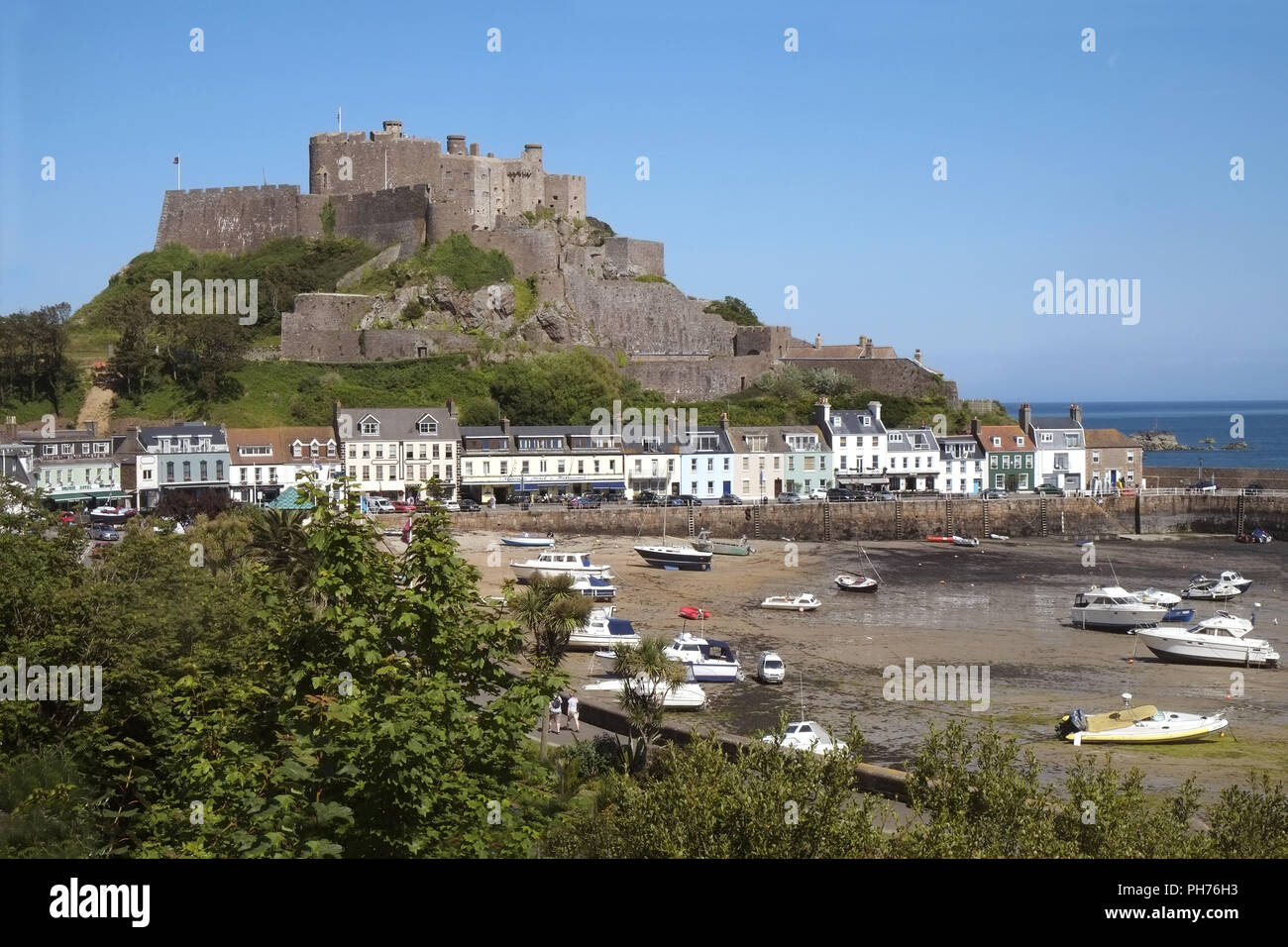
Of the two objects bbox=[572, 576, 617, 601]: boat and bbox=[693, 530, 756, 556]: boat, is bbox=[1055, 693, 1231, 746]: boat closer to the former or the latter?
bbox=[572, 576, 617, 601]: boat

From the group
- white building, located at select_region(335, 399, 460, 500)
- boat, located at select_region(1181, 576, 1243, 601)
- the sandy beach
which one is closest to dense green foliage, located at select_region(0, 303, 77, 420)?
white building, located at select_region(335, 399, 460, 500)

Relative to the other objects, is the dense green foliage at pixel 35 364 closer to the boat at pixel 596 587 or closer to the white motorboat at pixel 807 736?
the boat at pixel 596 587

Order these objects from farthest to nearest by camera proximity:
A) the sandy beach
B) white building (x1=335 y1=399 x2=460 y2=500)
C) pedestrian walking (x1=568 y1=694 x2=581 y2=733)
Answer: white building (x1=335 y1=399 x2=460 y2=500)
the sandy beach
pedestrian walking (x1=568 y1=694 x2=581 y2=733)

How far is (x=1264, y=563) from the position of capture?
50.2 m

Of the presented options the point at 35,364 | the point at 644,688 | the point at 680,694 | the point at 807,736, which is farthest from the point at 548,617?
the point at 35,364

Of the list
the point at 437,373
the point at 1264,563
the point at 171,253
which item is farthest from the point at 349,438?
the point at 1264,563

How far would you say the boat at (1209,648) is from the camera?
30.5 m

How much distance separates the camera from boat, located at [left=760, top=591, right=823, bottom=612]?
3809 cm

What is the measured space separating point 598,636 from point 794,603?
9.64 meters

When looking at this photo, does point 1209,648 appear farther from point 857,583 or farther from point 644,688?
point 644,688

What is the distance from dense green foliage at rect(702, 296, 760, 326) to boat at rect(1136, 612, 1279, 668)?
50649 millimetres

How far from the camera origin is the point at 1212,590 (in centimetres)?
4106

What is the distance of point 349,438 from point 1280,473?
151 ft
